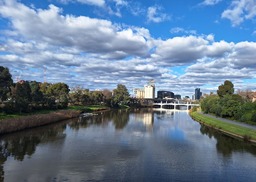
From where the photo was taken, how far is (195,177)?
70.4ft

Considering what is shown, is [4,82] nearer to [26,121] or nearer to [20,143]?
[26,121]

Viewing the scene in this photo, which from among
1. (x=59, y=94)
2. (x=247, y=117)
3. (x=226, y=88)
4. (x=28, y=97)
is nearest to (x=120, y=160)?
(x=247, y=117)

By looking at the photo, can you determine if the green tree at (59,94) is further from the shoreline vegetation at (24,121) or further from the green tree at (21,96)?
the green tree at (21,96)

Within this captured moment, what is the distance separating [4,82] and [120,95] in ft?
307

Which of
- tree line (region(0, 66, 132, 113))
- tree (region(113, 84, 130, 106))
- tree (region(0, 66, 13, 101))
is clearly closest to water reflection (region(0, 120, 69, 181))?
tree line (region(0, 66, 132, 113))

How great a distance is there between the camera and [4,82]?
56.4 meters

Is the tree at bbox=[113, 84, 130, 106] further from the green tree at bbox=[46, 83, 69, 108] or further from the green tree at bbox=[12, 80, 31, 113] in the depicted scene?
the green tree at bbox=[12, 80, 31, 113]

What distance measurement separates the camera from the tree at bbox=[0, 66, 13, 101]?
178 ft

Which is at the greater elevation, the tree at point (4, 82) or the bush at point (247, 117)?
the tree at point (4, 82)

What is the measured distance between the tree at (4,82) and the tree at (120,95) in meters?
83.7

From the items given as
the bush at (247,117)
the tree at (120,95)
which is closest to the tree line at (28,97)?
the tree at (120,95)

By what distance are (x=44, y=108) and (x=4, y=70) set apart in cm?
1644

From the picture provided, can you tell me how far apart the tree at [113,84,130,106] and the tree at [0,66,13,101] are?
275ft

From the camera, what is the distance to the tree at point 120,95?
143 meters
